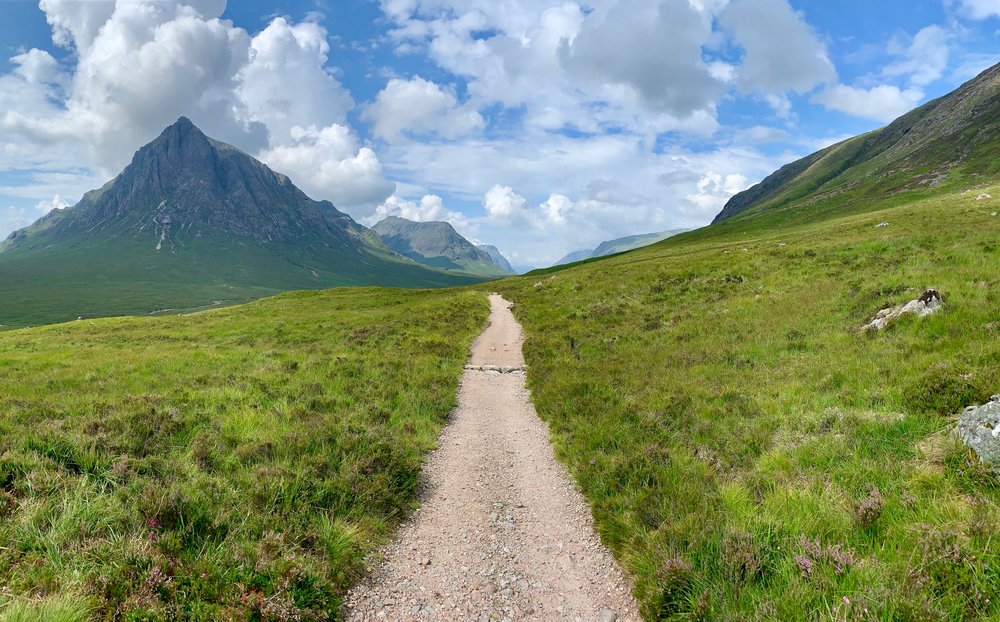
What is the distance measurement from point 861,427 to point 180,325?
53.6 m

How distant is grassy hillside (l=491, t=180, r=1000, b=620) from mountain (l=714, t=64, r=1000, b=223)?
94843 mm

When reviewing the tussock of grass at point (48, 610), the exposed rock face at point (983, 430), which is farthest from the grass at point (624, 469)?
the exposed rock face at point (983, 430)

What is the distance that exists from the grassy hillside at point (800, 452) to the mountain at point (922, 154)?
3734 inches

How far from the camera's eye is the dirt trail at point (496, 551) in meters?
5.99

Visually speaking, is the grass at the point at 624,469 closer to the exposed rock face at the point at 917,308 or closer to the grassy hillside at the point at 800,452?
the grassy hillside at the point at 800,452

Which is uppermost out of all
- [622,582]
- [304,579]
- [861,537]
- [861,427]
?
[861,427]

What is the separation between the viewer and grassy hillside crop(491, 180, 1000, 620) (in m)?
4.96

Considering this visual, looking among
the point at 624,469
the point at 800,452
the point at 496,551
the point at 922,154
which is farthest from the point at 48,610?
the point at 922,154

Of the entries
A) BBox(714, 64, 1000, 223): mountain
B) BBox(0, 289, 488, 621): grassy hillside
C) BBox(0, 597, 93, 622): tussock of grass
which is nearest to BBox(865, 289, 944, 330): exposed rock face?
BBox(0, 289, 488, 621): grassy hillside

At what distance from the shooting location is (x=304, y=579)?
226 inches

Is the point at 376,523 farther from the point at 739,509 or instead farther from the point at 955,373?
the point at 955,373

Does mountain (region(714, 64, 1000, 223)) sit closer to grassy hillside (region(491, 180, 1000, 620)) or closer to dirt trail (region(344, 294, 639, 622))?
grassy hillside (region(491, 180, 1000, 620))

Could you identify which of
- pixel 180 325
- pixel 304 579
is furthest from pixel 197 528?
pixel 180 325

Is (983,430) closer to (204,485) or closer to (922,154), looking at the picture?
(204,485)
